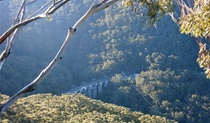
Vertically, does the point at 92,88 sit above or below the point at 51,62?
below

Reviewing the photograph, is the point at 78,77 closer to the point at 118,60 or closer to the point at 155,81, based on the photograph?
the point at 118,60

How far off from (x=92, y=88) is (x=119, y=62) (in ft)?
12.5

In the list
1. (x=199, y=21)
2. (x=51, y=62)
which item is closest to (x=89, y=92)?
(x=199, y=21)

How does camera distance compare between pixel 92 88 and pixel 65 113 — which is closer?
pixel 65 113

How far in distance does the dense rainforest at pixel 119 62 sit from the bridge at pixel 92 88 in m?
0.70

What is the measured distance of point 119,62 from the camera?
93.7 ft

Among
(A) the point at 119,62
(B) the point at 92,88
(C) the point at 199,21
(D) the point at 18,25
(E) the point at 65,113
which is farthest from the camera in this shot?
Result: (A) the point at 119,62

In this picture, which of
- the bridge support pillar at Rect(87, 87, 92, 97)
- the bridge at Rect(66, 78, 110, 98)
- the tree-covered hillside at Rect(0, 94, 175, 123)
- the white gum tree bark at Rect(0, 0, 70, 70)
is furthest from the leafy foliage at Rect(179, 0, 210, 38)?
the bridge support pillar at Rect(87, 87, 92, 97)

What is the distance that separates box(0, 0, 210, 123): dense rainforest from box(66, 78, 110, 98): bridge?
0.70 metres

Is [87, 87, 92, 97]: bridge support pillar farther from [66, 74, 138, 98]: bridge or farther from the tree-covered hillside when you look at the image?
the tree-covered hillside

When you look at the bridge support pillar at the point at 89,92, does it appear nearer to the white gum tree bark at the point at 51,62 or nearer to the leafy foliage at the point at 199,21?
the leafy foliage at the point at 199,21

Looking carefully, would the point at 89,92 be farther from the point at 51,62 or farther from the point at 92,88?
the point at 51,62

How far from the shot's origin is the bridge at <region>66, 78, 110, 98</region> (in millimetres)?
25562

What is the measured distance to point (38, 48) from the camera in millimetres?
29109
